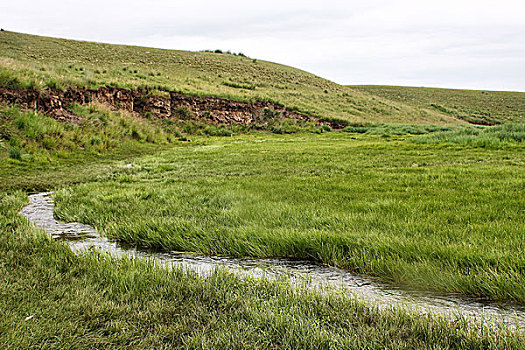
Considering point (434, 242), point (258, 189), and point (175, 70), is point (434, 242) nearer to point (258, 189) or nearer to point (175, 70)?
point (258, 189)

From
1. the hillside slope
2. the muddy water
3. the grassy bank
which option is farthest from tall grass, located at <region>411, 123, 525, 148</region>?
the hillside slope

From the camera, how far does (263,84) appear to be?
52469mm

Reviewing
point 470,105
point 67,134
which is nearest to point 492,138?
point 67,134

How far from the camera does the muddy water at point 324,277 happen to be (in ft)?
9.50

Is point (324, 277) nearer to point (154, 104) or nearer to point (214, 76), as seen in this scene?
point (154, 104)

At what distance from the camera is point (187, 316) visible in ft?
9.06

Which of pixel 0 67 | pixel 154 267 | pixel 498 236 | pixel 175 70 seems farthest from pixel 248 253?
pixel 175 70

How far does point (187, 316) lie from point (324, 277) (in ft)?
5.16

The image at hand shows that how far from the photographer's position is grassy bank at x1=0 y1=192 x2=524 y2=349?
2.40 meters

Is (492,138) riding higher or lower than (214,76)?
lower

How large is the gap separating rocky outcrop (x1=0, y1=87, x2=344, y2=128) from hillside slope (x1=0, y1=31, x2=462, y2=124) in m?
1.35

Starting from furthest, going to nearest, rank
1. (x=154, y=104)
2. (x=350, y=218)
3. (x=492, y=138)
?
1. (x=154, y=104)
2. (x=492, y=138)
3. (x=350, y=218)

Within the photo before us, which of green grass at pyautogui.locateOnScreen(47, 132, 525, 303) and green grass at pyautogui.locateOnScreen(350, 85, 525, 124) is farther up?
green grass at pyautogui.locateOnScreen(350, 85, 525, 124)

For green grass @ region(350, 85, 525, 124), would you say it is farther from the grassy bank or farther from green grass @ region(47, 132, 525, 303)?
the grassy bank
